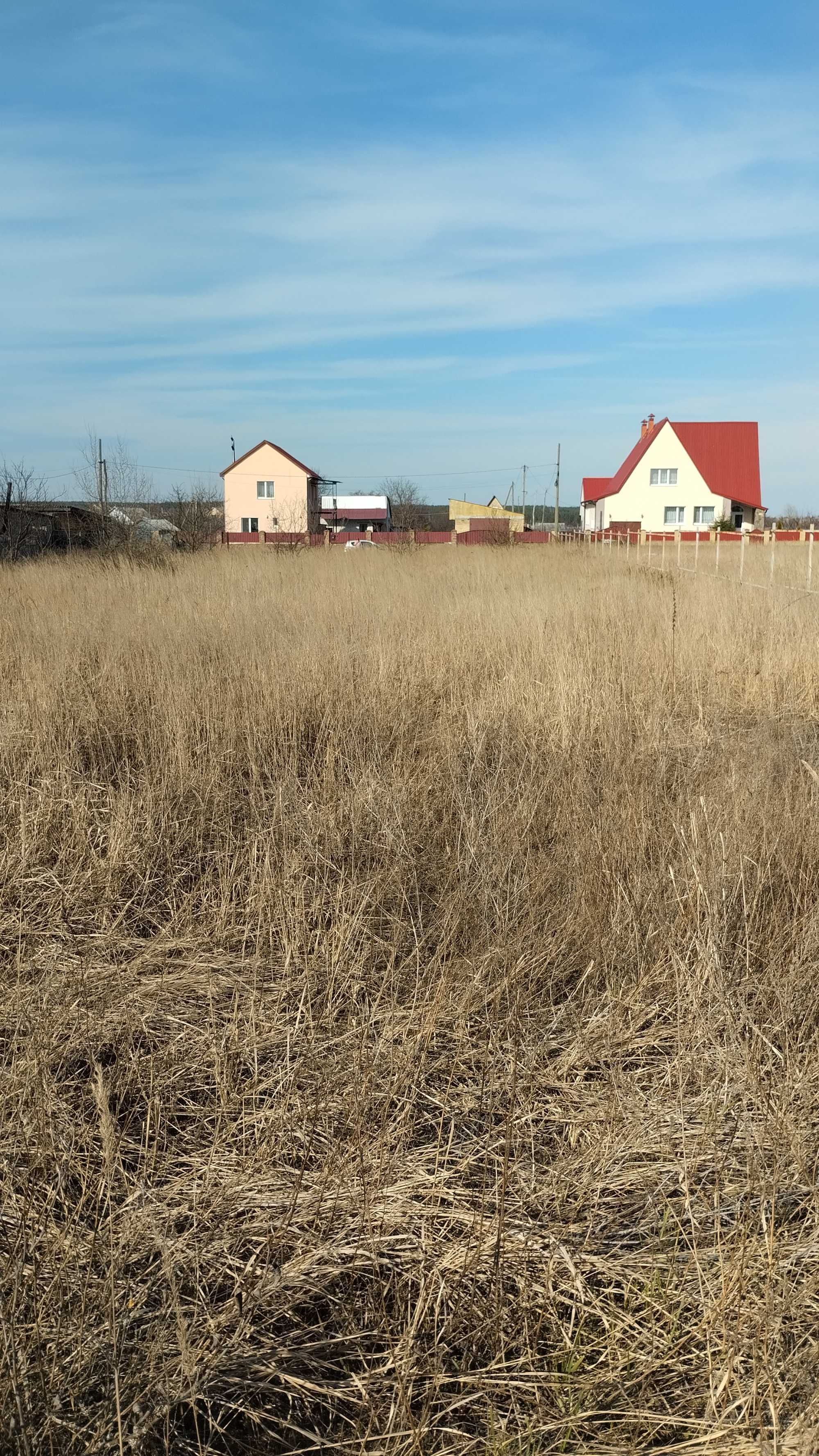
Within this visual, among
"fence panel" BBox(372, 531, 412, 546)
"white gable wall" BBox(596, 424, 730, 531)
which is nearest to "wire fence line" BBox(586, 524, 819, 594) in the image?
"fence panel" BBox(372, 531, 412, 546)

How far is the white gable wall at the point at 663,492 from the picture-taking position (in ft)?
155

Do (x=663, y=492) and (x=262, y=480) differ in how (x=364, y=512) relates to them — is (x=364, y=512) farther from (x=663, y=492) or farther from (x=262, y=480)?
(x=663, y=492)

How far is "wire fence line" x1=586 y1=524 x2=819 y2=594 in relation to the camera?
12320mm

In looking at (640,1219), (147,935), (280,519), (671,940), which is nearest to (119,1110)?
(147,935)

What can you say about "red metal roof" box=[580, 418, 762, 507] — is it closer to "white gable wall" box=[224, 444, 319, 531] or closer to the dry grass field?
"white gable wall" box=[224, 444, 319, 531]

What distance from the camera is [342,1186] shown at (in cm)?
194

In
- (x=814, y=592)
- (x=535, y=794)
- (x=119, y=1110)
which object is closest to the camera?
(x=119, y=1110)

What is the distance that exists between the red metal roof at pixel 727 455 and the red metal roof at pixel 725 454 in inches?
0.8

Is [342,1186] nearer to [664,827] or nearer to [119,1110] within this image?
[119,1110]

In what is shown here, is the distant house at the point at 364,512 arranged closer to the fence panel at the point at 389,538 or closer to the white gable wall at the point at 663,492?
the white gable wall at the point at 663,492

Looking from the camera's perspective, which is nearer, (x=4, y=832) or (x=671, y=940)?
(x=671, y=940)

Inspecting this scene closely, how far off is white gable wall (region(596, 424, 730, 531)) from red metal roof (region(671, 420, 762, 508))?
31cm

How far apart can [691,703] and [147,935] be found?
3715 mm

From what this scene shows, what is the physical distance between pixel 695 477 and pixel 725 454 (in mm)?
2014
